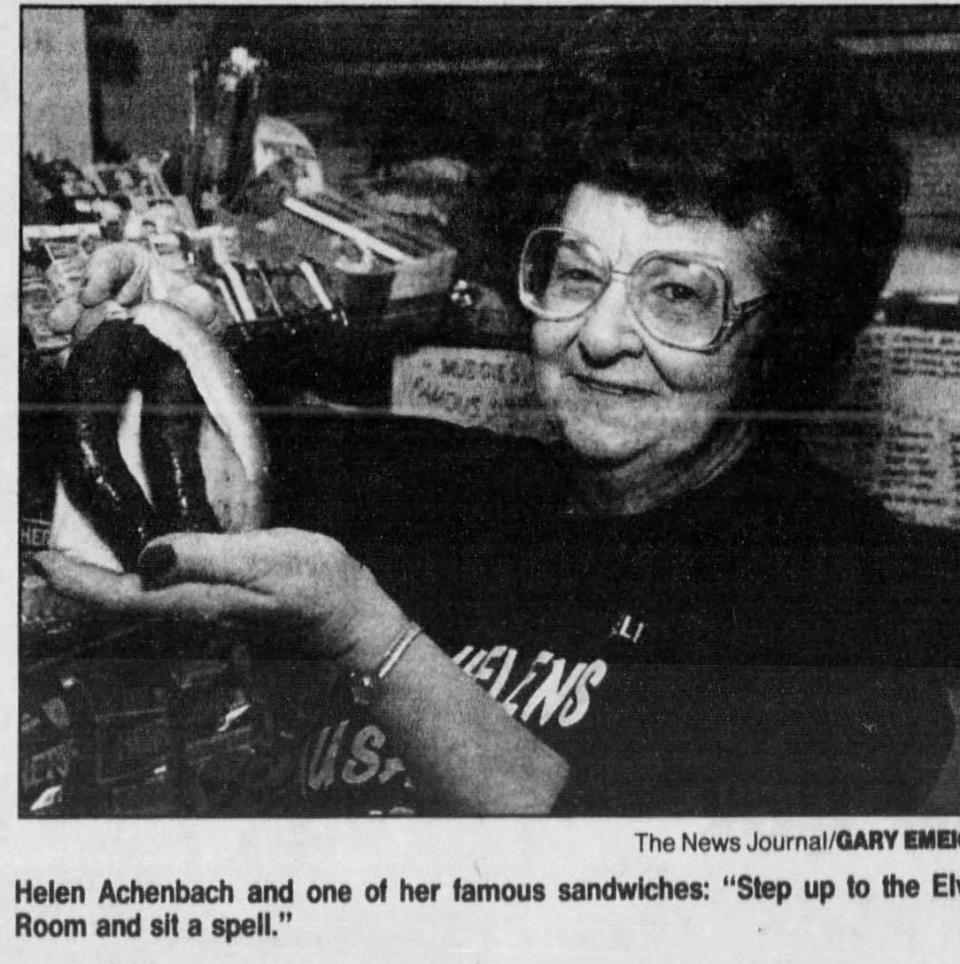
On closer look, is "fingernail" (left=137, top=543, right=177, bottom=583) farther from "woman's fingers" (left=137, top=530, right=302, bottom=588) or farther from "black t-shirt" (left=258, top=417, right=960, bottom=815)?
"black t-shirt" (left=258, top=417, right=960, bottom=815)

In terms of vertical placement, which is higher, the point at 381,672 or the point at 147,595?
the point at 147,595

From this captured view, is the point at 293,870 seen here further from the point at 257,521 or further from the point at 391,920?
the point at 257,521

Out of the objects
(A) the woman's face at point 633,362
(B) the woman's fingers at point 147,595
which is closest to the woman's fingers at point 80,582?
(B) the woman's fingers at point 147,595

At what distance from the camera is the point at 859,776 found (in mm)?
2070

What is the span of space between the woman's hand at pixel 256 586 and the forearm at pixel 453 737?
1.8 inches

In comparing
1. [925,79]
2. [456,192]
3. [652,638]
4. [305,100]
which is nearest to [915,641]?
[652,638]

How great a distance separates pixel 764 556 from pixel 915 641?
276 millimetres

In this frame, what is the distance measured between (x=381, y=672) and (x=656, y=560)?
471 mm

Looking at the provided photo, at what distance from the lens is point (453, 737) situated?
207 cm

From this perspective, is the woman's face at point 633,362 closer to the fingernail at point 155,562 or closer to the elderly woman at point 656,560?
the elderly woman at point 656,560

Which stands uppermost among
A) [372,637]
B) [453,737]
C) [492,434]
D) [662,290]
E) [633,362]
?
[662,290]

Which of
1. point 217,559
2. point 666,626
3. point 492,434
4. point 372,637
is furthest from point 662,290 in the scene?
point 217,559

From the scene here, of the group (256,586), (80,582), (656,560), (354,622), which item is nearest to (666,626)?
(656,560)

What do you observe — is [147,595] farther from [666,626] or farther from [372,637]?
[666,626]
